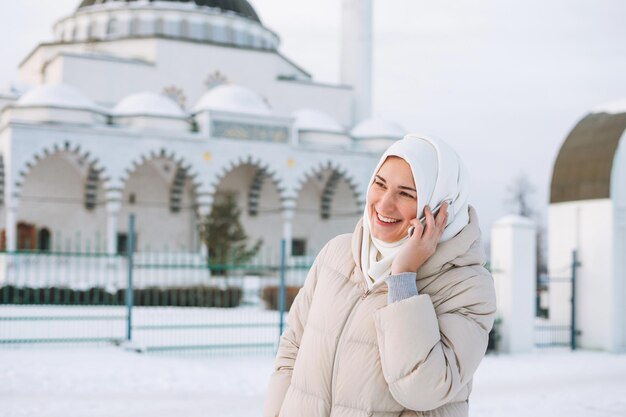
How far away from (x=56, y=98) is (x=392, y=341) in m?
16.8

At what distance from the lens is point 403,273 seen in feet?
5.11

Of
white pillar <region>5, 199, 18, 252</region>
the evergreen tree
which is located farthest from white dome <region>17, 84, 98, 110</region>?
the evergreen tree

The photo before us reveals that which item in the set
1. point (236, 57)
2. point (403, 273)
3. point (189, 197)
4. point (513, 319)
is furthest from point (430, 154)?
point (236, 57)

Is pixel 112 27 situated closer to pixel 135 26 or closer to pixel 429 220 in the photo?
pixel 135 26

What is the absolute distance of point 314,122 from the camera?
19797 millimetres

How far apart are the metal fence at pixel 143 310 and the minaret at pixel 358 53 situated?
8.86m

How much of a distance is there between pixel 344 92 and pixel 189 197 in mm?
5889

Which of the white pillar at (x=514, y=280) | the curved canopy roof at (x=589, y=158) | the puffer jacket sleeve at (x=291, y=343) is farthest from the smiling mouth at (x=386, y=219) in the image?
the curved canopy roof at (x=589, y=158)

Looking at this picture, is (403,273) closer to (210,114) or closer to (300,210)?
(210,114)

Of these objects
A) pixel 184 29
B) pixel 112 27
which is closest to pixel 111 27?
pixel 112 27

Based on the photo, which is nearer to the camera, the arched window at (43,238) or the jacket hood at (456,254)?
the jacket hood at (456,254)

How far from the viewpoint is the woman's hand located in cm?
156

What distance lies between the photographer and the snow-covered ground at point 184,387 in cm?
537

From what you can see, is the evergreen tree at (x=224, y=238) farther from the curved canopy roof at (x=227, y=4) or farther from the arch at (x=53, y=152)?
the curved canopy roof at (x=227, y=4)
